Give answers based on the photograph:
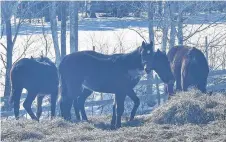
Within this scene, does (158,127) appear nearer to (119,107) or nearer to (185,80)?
(119,107)

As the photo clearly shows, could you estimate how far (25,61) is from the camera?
33.4 ft

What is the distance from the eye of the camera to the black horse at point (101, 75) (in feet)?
32.2

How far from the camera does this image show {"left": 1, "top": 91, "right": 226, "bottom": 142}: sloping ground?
299 inches

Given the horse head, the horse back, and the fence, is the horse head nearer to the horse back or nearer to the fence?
the horse back

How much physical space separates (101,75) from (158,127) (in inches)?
79.3

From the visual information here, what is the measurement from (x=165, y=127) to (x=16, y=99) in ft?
10.9

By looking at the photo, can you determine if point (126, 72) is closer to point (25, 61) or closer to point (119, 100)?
point (119, 100)

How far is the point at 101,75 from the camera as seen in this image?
1009 cm

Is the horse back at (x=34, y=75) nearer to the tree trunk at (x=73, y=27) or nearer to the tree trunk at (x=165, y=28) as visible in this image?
the tree trunk at (x=73, y=27)

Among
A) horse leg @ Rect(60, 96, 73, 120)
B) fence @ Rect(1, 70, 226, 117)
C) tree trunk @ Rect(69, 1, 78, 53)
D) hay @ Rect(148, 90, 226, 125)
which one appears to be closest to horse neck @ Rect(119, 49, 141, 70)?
hay @ Rect(148, 90, 226, 125)

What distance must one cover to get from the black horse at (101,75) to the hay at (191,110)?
74 cm

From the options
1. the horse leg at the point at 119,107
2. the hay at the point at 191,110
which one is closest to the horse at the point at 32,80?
the horse leg at the point at 119,107

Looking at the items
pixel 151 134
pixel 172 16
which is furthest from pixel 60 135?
pixel 172 16

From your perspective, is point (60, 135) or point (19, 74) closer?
point (60, 135)
